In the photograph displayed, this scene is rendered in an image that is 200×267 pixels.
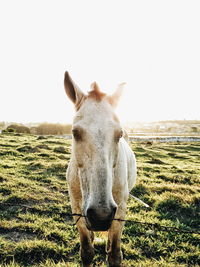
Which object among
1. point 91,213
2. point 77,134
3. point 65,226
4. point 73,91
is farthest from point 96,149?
point 65,226

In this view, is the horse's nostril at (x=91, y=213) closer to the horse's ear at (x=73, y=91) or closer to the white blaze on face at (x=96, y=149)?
the white blaze on face at (x=96, y=149)

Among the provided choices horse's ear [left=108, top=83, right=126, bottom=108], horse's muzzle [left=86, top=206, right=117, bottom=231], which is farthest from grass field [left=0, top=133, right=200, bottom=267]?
horse's ear [left=108, top=83, right=126, bottom=108]

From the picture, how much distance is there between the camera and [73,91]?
3018 mm

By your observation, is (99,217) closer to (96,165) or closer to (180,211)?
(96,165)

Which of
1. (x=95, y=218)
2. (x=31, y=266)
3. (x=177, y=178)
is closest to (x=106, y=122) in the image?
(x=95, y=218)

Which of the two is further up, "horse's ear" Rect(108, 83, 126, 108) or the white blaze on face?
"horse's ear" Rect(108, 83, 126, 108)

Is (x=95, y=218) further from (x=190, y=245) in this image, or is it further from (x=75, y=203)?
Answer: (x=190, y=245)

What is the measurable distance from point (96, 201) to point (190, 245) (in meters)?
3.36

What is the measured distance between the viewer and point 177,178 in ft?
31.9

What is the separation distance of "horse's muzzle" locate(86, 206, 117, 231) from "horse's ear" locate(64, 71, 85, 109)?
1.48 metres

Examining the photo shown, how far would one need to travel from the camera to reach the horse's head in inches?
83.3

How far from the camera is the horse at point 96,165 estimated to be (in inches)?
84.3

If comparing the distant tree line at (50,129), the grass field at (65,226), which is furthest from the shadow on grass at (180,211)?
the distant tree line at (50,129)

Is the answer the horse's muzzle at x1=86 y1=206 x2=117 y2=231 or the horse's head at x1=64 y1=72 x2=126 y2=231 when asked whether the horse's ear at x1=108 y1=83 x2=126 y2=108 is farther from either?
the horse's muzzle at x1=86 y1=206 x2=117 y2=231
